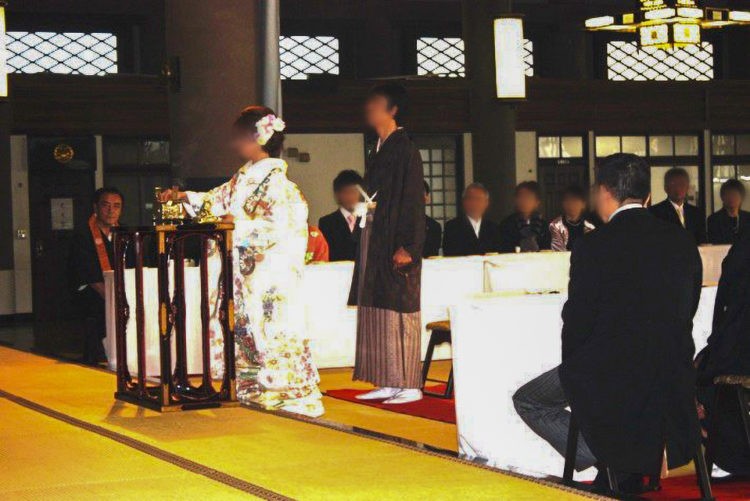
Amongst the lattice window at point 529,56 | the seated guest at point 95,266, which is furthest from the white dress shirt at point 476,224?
the lattice window at point 529,56

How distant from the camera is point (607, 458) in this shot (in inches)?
140

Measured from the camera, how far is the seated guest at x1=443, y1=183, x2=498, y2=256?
867 centimetres

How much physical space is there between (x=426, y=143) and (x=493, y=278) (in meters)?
7.65

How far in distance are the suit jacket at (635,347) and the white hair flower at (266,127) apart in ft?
7.02

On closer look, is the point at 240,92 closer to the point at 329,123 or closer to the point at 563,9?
the point at 329,123

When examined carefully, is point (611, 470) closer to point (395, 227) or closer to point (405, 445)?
point (405, 445)

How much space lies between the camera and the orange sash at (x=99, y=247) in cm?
799

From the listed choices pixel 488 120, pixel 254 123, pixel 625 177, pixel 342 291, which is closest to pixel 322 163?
pixel 488 120

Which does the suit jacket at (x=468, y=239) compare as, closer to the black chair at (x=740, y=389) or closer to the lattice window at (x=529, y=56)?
the black chair at (x=740, y=389)

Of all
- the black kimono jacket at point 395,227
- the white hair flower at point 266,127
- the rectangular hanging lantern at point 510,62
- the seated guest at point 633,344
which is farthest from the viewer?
the rectangular hanging lantern at point 510,62

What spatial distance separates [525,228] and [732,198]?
1740 mm

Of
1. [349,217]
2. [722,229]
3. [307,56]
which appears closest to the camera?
[349,217]

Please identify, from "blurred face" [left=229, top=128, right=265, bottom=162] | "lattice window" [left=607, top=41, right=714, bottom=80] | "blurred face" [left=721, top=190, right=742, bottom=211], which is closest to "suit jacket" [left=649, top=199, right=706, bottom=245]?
"blurred face" [left=721, top=190, right=742, bottom=211]

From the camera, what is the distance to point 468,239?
868 cm
